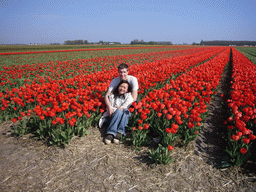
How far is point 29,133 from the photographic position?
13.6 feet

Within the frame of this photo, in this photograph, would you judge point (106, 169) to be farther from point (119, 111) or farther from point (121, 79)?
point (121, 79)

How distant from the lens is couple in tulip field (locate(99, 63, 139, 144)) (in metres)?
3.92

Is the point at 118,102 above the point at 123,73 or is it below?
below

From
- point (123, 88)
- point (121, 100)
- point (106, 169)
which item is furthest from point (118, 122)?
point (106, 169)

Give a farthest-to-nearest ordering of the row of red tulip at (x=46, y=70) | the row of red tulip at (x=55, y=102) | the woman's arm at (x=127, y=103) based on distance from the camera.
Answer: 1. the row of red tulip at (x=46, y=70)
2. the woman's arm at (x=127, y=103)
3. the row of red tulip at (x=55, y=102)

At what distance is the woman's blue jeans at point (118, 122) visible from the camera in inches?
153

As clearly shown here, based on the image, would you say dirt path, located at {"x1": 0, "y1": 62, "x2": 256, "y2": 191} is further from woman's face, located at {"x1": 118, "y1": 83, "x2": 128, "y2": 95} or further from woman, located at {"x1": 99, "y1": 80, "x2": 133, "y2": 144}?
woman's face, located at {"x1": 118, "y1": 83, "x2": 128, "y2": 95}

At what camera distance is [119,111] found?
402 centimetres

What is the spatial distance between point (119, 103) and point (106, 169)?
1850 millimetres

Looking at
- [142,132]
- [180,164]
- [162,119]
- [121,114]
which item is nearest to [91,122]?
[121,114]

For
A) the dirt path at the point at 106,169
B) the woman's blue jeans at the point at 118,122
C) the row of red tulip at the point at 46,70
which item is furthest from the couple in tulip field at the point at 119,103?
the row of red tulip at the point at 46,70

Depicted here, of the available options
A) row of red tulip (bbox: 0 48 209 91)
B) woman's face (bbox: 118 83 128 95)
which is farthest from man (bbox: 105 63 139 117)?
row of red tulip (bbox: 0 48 209 91)

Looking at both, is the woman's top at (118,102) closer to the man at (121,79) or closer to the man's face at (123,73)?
the man at (121,79)

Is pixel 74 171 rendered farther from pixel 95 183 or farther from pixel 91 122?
pixel 91 122
